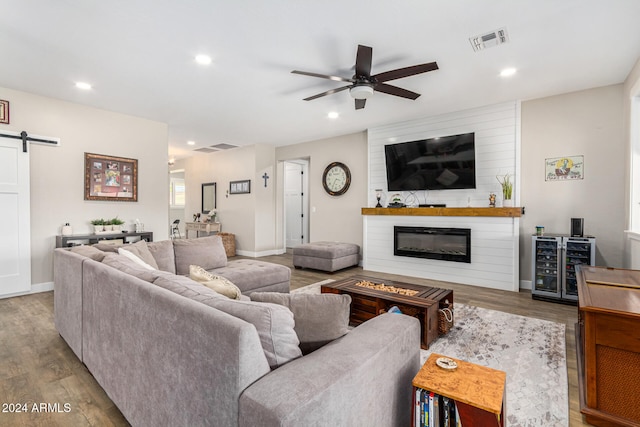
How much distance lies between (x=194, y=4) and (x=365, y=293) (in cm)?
273

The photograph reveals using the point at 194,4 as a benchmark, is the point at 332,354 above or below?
below

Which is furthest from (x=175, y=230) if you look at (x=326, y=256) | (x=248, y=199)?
(x=326, y=256)

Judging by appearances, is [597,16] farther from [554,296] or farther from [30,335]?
[30,335]

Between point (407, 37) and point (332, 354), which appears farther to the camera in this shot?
point (407, 37)

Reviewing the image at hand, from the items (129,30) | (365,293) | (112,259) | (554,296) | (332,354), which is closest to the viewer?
(332,354)

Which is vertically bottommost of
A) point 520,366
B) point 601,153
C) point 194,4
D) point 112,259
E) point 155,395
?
point 520,366

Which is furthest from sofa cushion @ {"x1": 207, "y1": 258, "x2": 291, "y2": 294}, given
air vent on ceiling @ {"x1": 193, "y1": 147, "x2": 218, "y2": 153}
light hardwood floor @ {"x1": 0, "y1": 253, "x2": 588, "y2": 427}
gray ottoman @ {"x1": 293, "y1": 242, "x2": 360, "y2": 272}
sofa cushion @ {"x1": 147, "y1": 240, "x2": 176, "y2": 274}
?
air vent on ceiling @ {"x1": 193, "y1": 147, "x2": 218, "y2": 153}

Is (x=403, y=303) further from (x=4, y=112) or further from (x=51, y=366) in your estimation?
(x=4, y=112)

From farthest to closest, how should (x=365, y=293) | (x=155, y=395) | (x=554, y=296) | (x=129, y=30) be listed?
1. (x=554, y=296)
2. (x=365, y=293)
3. (x=129, y=30)
4. (x=155, y=395)

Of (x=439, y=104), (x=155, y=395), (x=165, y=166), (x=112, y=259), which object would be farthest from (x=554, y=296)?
(x=165, y=166)

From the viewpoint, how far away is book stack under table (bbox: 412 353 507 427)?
3.68 ft

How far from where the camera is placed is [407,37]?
277 cm

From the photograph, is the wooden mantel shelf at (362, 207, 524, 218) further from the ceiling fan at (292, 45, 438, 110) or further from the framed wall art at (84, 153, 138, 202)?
the framed wall art at (84, 153, 138, 202)

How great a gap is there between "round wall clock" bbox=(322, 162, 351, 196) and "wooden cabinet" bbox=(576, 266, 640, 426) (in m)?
4.89
